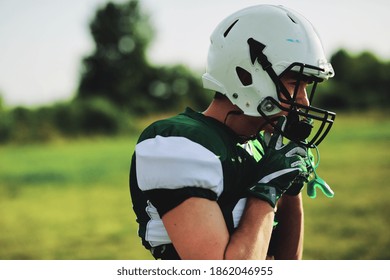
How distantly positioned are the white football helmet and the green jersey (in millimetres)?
126

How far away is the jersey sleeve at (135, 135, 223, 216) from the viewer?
1.24 m

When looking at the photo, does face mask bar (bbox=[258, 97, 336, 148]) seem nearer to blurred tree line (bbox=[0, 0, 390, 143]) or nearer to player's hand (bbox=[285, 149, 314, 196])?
player's hand (bbox=[285, 149, 314, 196])

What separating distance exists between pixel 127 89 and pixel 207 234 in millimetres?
19715

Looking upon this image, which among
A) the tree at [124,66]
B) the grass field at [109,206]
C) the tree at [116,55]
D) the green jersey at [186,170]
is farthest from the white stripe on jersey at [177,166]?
the tree at [116,55]

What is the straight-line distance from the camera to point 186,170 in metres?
1.25

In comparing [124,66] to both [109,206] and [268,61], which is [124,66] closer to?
[109,206]

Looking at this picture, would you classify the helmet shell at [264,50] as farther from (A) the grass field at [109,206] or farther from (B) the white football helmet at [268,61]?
(A) the grass field at [109,206]

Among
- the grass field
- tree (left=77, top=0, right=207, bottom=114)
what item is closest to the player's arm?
the grass field

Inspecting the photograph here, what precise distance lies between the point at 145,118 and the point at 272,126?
54.8 ft

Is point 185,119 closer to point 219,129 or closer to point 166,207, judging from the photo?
point 219,129

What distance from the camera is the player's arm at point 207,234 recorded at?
4.00 feet

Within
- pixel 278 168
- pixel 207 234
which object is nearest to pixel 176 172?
pixel 207 234
